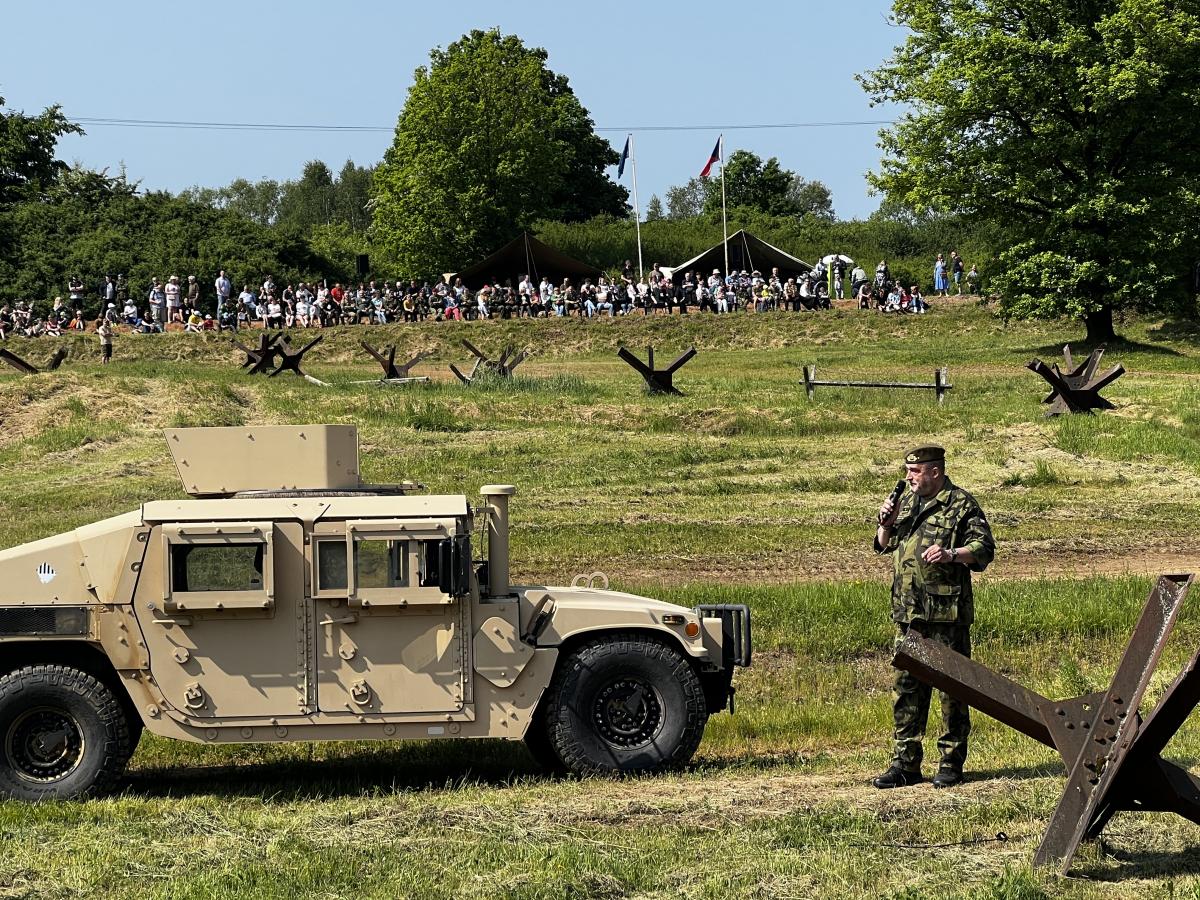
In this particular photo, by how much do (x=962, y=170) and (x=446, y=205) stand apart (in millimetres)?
31610

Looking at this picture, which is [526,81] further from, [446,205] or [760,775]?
[760,775]

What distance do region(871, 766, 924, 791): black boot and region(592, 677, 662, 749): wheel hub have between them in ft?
5.02

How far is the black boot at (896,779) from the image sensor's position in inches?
390

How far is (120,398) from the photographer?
3359 centimetres

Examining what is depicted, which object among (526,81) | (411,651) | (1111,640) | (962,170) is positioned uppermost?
(526,81)

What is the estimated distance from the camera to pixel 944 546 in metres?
9.96

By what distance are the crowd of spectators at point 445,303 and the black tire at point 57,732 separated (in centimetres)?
4512

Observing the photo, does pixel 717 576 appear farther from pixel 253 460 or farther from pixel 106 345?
pixel 106 345

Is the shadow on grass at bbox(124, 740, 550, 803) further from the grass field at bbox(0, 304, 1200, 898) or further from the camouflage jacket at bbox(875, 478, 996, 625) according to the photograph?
the camouflage jacket at bbox(875, 478, 996, 625)

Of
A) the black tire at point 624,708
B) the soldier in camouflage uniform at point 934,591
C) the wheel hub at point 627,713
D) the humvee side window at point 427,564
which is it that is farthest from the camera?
the wheel hub at point 627,713

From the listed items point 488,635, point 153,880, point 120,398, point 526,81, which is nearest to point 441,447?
point 120,398

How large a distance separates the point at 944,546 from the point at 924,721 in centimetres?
111

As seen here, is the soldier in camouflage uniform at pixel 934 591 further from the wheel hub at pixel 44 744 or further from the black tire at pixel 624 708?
the wheel hub at pixel 44 744

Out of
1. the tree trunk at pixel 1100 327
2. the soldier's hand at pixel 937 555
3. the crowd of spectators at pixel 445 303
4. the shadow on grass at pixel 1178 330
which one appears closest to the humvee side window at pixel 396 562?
the soldier's hand at pixel 937 555
